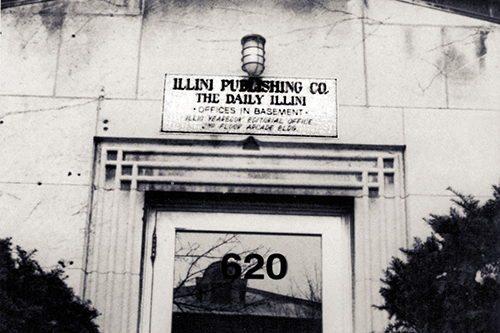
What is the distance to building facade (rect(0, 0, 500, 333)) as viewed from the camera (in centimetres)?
540

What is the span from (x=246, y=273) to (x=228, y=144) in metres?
0.97

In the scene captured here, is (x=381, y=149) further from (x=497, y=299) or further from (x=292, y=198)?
(x=497, y=299)

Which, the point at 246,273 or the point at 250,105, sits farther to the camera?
the point at 250,105

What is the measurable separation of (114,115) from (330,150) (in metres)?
→ 1.64

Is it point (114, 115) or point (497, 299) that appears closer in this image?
point (497, 299)

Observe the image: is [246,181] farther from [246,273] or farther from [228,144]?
[246,273]

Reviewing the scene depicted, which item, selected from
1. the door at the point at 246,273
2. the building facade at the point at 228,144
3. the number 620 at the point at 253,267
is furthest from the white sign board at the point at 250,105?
the number 620 at the point at 253,267

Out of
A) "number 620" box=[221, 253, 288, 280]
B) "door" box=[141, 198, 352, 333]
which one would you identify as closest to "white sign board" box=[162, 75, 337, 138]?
"door" box=[141, 198, 352, 333]

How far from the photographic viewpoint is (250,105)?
18.6ft

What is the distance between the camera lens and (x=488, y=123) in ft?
18.7

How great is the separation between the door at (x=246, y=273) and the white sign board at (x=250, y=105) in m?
0.65

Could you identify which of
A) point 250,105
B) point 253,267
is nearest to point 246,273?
point 253,267

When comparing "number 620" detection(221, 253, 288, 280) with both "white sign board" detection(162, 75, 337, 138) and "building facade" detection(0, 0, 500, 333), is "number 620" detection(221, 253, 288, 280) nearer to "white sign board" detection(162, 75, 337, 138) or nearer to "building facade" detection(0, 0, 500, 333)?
"building facade" detection(0, 0, 500, 333)

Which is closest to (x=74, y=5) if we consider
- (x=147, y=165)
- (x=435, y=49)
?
(x=147, y=165)
